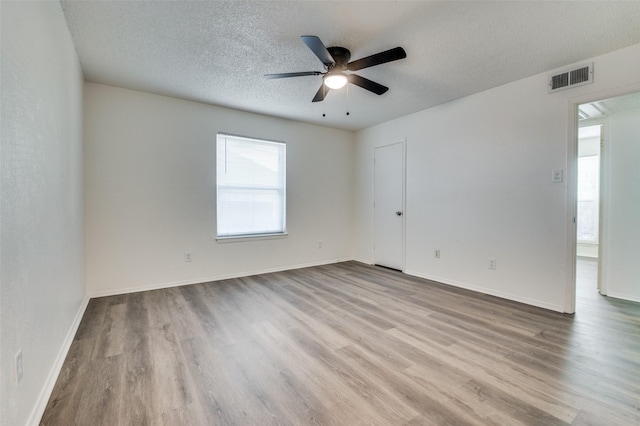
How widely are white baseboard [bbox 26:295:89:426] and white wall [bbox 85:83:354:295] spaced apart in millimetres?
1016

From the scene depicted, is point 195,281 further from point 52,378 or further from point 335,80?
point 335,80

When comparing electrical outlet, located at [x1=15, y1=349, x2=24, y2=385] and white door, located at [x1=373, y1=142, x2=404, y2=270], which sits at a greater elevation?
white door, located at [x1=373, y1=142, x2=404, y2=270]

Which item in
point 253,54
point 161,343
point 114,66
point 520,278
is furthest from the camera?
point 520,278

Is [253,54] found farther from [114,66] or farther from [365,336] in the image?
[365,336]

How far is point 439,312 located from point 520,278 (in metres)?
1.14

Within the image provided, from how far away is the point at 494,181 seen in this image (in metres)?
3.40

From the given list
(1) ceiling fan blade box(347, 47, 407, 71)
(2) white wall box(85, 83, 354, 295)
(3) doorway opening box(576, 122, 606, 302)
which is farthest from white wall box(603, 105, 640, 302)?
(2) white wall box(85, 83, 354, 295)

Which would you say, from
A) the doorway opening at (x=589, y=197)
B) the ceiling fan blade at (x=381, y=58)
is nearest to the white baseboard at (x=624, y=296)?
the doorway opening at (x=589, y=197)

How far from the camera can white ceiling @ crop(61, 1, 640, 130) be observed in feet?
6.55

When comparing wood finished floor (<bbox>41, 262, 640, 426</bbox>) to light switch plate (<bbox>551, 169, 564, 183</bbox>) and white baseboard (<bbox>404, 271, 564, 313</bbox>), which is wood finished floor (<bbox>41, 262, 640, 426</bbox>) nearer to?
white baseboard (<bbox>404, 271, 564, 313</bbox>)

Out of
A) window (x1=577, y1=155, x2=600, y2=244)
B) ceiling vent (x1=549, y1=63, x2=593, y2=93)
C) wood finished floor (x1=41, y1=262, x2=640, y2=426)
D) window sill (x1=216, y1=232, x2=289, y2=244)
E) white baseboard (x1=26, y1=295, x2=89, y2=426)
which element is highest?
ceiling vent (x1=549, y1=63, x2=593, y2=93)

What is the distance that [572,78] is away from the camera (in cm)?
275

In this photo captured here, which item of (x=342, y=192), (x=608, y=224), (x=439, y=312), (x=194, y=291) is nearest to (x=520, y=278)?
(x=439, y=312)

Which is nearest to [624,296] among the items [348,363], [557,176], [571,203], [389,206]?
[571,203]
